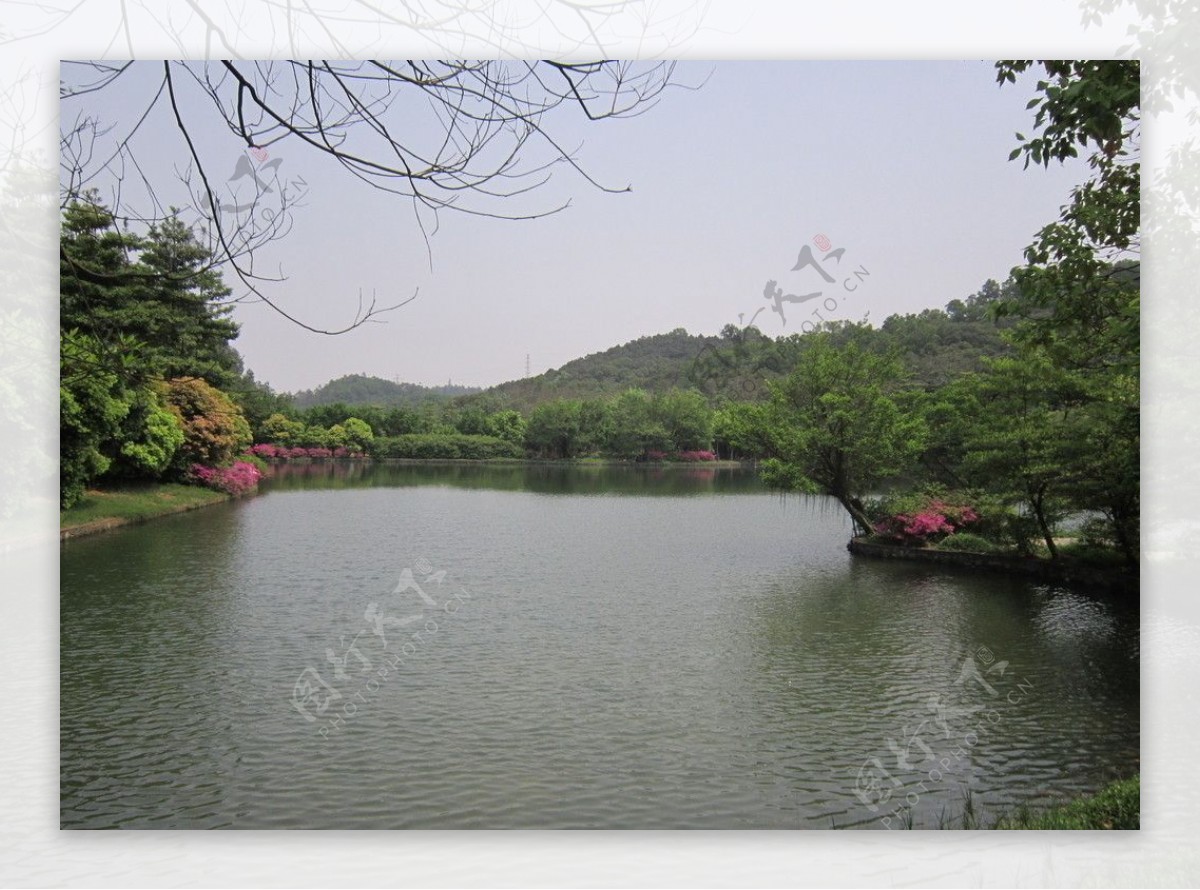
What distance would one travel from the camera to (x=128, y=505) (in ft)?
51.6

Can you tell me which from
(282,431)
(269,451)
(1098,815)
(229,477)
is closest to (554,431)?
(282,431)

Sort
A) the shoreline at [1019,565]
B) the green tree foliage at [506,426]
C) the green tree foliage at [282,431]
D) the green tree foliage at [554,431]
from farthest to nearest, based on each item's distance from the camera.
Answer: the green tree foliage at [506,426] → the green tree foliage at [554,431] → the green tree foliage at [282,431] → the shoreline at [1019,565]

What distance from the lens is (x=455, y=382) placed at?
10188 millimetres

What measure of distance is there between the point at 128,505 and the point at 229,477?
471 cm

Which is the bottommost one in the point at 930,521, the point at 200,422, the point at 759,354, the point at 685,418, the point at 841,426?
the point at 930,521

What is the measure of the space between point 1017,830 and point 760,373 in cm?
1268

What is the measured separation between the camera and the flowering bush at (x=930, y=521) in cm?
1306

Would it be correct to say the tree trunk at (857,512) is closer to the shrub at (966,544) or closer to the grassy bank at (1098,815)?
the shrub at (966,544)

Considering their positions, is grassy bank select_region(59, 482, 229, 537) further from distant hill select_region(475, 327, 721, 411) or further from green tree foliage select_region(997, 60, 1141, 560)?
green tree foliage select_region(997, 60, 1141, 560)

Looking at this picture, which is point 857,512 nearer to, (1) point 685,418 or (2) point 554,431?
(1) point 685,418

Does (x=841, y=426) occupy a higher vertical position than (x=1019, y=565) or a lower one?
higher

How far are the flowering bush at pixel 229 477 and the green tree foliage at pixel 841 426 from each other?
11.5 meters

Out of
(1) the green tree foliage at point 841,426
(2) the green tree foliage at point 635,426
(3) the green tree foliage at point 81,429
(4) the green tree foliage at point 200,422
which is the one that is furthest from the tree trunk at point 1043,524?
(4) the green tree foliage at point 200,422

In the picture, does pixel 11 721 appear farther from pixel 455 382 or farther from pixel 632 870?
pixel 455 382
